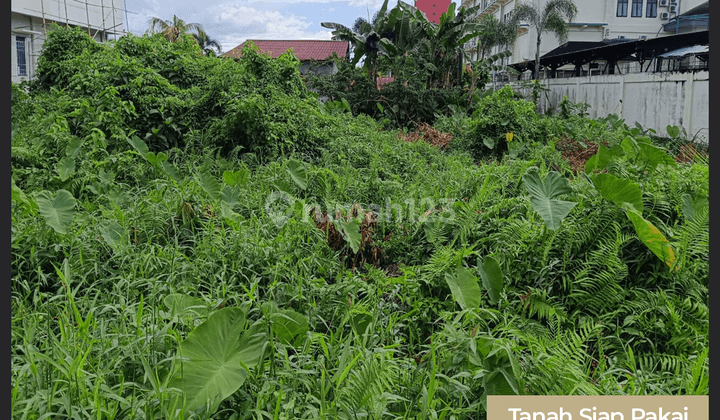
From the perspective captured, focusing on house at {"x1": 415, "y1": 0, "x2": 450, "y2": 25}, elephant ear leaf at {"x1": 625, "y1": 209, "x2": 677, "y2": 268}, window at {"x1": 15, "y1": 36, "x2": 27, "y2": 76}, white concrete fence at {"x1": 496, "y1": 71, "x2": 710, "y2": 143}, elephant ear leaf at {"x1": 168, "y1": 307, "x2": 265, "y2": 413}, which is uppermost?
house at {"x1": 415, "y1": 0, "x2": 450, "y2": 25}

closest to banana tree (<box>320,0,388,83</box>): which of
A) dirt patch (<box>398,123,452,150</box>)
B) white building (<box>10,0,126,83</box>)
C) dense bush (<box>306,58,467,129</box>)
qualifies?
dense bush (<box>306,58,467,129</box>)

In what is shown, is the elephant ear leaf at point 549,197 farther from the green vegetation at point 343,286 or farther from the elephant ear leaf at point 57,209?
the elephant ear leaf at point 57,209

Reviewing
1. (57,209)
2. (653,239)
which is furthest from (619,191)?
(57,209)

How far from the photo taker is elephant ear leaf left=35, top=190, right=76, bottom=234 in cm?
308

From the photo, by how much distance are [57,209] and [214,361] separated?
1.77m

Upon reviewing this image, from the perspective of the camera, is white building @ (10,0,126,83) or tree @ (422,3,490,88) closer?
tree @ (422,3,490,88)

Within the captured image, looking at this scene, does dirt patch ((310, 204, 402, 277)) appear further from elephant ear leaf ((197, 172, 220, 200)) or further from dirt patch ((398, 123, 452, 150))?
dirt patch ((398, 123, 452, 150))

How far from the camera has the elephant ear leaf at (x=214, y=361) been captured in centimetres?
192

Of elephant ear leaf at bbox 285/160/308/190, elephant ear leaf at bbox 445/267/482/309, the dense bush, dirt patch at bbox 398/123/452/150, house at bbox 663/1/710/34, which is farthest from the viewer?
house at bbox 663/1/710/34

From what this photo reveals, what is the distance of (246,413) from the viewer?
1.92m

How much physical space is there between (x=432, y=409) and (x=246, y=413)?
0.65m

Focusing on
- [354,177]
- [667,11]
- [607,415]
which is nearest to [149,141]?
[354,177]

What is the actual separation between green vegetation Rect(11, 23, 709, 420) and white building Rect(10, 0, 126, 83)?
10.9m

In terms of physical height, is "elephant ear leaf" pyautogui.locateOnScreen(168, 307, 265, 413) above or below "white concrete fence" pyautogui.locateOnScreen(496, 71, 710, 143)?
below
